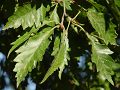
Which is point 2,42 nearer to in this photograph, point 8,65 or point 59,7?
point 8,65

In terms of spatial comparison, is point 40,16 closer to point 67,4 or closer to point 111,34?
point 67,4

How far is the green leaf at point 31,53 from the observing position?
4.49ft

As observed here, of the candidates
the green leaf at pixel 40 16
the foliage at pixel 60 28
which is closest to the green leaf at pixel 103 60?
the foliage at pixel 60 28

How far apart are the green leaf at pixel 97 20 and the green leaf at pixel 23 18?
0.25m

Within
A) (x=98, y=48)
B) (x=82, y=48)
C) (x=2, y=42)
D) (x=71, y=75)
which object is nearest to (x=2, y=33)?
(x=2, y=42)

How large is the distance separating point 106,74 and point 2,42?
0.96 metres

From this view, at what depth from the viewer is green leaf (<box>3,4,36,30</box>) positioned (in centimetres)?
150

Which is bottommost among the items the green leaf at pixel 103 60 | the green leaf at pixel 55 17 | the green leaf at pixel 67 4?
the green leaf at pixel 103 60

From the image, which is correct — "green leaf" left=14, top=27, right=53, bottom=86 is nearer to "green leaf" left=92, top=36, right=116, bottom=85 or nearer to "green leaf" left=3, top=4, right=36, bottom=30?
"green leaf" left=3, top=4, right=36, bottom=30

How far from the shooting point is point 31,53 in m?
1.41

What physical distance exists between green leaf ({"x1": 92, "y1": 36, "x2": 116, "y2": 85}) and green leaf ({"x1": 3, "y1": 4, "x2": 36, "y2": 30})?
0.30m

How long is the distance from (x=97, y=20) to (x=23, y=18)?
32 cm

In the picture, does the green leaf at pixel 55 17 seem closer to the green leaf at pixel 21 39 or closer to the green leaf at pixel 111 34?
the green leaf at pixel 21 39

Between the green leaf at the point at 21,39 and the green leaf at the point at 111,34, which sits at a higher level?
A: the green leaf at the point at 21,39
